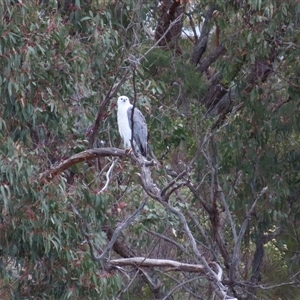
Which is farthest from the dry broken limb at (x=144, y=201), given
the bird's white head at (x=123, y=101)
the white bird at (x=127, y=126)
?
the bird's white head at (x=123, y=101)

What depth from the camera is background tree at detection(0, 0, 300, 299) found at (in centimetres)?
490

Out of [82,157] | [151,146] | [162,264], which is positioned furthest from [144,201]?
[151,146]

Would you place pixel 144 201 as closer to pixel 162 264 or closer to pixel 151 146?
pixel 162 264

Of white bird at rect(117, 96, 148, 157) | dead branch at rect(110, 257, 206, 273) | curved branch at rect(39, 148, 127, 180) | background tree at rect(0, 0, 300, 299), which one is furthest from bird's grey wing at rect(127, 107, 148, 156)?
curved branch at rect(39, 148, 127, 180)

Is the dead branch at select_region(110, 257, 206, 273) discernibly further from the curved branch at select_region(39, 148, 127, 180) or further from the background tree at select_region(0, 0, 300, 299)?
the curved branch at select_region(39, 148, 127, 180)

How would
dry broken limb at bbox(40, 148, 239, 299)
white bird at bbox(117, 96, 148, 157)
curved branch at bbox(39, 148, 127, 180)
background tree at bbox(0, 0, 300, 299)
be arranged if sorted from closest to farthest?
dry broken limb at bbox(40, 148, 239, 299) → curved branch at bbox(39, 148, 127, 180) → background tree at bbox(0, 0, 300, 299) → white bird at bbox(117, 96, 148, 157)

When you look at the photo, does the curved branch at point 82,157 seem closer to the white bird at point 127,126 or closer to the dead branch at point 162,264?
the dead branch at point 162,264

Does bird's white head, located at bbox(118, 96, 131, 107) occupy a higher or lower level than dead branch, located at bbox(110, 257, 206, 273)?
higher

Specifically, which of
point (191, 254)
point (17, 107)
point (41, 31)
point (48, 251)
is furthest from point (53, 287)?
point (191, 254)

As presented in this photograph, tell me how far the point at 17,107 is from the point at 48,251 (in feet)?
2.81

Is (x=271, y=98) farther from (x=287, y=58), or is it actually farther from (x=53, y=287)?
(x=53, y=287)

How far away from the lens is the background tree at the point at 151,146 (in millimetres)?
4898

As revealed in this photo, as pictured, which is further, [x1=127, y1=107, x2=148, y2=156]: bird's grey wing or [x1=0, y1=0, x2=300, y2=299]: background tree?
[x1=127, y1=107, x2=148, y2=156]: bird's grey wing

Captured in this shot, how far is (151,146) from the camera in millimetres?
7297
